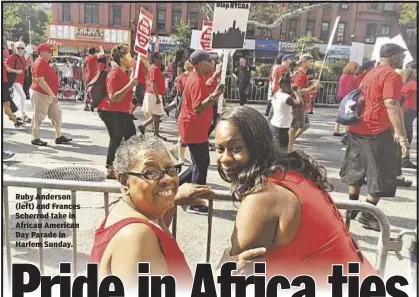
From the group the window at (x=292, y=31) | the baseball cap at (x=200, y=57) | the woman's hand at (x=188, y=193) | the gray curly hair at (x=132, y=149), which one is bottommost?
the woman's hand at (x=188, y=193)

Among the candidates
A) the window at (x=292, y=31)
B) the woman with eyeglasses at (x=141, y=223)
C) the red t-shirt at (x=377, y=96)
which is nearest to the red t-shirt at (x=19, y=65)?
the red t-shirt at (x=377, y=96)

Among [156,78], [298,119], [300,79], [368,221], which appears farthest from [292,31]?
[368,221]

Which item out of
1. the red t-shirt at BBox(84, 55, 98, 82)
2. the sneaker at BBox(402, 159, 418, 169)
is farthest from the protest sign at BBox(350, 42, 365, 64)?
the red t-shirt at BBox(84, 55, 98, 82)

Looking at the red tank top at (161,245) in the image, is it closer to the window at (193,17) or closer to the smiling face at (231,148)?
the smiling face at (231,148)

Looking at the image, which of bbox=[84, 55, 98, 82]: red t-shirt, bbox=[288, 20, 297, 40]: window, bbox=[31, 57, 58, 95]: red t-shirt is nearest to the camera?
bbox=[31, 57, 58, 95]: red t-shirt

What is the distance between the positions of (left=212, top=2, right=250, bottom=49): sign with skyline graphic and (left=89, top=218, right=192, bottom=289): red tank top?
4.55ft

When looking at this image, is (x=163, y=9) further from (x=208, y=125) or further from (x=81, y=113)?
(x=81, y=113)

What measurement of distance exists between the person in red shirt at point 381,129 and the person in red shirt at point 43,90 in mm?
2676

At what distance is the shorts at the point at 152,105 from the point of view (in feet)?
16.3

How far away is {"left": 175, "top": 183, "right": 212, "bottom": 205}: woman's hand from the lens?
1.46 m

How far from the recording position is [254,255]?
117 centimetres

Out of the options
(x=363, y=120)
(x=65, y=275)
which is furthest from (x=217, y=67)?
(x=65, y=275)

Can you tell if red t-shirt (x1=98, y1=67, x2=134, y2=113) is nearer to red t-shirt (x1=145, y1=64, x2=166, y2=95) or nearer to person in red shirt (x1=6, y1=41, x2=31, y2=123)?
red t-shirt (x1=145, y1=64, x2=166, y2=95)

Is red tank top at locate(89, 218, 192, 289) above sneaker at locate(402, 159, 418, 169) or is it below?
above
